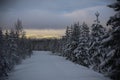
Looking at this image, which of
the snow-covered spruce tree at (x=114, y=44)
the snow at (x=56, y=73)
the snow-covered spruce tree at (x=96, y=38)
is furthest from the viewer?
the snow-covered spruce tree at (x=96, y=38)

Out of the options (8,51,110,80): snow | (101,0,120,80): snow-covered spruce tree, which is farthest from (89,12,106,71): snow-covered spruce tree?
(101,0,120,80): snow-covered spruce tree

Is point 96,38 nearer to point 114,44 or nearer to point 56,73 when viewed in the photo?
point 56,73

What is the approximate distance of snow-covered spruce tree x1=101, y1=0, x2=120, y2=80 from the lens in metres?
14.2

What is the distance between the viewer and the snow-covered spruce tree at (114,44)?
46.5 ft

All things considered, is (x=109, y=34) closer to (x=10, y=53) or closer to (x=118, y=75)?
(x=118, y=75)

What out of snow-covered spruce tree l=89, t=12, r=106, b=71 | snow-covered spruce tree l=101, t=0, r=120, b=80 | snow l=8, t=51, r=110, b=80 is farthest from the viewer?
snow-covered spruce tree l=89, t=12, r=106, b=71

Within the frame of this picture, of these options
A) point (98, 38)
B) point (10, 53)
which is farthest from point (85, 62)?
point (10, 53)

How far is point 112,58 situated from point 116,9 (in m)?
3.45

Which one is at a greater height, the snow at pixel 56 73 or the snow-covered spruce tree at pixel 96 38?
the snow-covered spruce tree at pixel 96 38

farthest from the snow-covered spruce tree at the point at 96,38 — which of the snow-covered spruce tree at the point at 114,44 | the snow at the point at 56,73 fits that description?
the snow-covered spruce tree at the point at 114,44

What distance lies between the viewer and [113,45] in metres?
14.7

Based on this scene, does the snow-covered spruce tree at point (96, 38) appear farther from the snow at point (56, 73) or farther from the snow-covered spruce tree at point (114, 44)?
the snow-covered spruce tree at point (114, 44)

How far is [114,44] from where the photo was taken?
48.1 feet

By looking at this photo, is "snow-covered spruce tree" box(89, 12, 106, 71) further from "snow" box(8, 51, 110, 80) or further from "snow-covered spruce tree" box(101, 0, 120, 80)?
"snow-covered spruce tree" box(101, 0, 120, 80)
